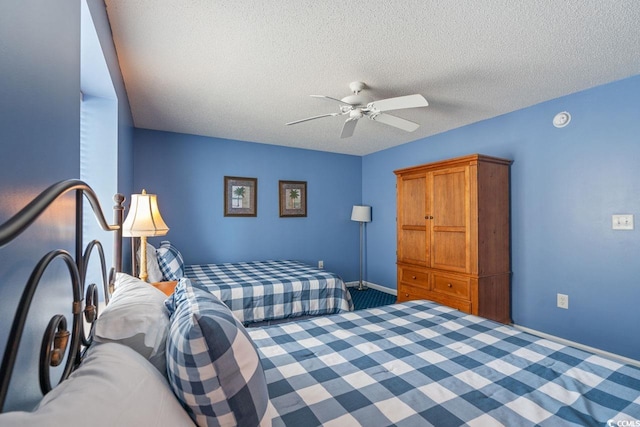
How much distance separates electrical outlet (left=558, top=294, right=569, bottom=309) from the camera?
117 inches

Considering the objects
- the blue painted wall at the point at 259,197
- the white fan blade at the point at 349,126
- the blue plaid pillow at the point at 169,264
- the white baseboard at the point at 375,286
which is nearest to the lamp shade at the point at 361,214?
the blue painted wall at the point at 259,197

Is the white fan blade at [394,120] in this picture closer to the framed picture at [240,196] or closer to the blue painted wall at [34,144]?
the blue painted wall at [34,144]

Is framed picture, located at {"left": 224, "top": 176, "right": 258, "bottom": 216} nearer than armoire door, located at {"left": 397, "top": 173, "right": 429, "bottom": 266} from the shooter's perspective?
No

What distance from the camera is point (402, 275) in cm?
398

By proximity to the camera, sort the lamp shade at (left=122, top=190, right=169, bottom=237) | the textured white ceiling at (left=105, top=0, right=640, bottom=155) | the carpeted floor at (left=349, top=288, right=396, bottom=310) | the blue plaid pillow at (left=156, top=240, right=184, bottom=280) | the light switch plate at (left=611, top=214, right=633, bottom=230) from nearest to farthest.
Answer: the textured white ceiling at (left=105, top=0, right=640, bottom=155) < the lamp shade at (left=122, top=190, right=169, bottom=237) < the light switch plate at (left=611, top=214, right=633, bottom=230) < the blue plaid pillow at (left=156, top=240, right=184, bottom=280) < the carpeted floor at (left=349, top=288, right=396, bottom=310)

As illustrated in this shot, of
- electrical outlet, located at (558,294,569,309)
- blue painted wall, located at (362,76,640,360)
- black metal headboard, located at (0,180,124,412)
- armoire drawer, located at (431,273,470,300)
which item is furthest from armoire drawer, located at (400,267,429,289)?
black metal headboard, located at (0,180,124,412)

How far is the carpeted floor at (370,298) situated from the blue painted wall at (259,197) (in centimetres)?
51

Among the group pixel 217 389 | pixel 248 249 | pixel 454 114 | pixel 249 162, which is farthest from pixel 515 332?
pixel 249 162

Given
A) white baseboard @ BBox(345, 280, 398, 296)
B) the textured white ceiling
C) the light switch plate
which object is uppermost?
the textured white ceiling

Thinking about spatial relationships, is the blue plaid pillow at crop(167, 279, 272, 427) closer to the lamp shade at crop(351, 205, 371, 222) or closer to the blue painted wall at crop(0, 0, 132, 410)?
the blue painted wall at crop(0, 0, 132, 410)

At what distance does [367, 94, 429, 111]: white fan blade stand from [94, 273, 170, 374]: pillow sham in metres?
2.10

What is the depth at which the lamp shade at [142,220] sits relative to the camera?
2.25m

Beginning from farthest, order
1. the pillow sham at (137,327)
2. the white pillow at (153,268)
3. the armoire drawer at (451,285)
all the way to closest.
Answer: the armoire drawer at (451,285) < the white pillow at (153,268) < the pillow sham at (137,327)

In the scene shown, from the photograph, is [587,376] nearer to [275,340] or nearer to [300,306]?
[275,340]
